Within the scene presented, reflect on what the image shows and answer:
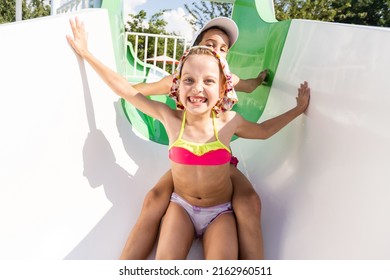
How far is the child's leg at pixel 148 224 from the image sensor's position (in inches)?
45.6

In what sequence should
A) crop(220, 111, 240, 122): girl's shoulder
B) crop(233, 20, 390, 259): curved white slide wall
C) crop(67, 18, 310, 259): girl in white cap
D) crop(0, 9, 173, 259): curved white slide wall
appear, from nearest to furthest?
crop(233, 20, 390, 259): curved white slide wall → crop(0, 9, 173, 259): curved white slide wall → crop(67, 18, 310, 259): girl in white cap → crop(220, 111, 240, 122): girl's shoulder

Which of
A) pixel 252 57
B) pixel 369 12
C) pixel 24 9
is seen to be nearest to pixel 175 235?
pixel 252 57

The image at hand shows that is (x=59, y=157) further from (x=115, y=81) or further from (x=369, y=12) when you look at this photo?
(x=369, y=12)

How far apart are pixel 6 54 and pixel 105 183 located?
565mm

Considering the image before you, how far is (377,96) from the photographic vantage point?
937 millimetres

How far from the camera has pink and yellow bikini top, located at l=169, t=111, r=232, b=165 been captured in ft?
3.82

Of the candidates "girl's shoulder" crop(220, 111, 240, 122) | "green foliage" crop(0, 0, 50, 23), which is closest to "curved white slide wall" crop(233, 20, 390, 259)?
"girl's shoulder" crop(220, 111, 240, 122)

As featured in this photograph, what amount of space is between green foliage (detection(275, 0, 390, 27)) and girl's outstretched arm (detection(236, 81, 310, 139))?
393 inches

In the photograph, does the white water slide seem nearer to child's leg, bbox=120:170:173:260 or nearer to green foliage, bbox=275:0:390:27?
child's leg, bbox=120:170:173:260

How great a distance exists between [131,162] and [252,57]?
0.87 meters

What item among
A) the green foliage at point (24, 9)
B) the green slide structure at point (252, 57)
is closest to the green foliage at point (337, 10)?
the green slide structure at point (252, 57)

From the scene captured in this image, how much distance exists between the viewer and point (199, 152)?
1.16 m
